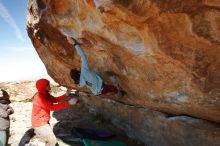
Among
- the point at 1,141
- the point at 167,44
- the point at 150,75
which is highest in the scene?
the point at 167,44

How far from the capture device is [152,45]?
19.4 ft

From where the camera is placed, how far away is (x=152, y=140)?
859 cm

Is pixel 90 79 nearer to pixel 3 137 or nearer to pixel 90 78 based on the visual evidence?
pixel 90 78

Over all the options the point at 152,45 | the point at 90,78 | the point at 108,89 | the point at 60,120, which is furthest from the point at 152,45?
the point at 60,120

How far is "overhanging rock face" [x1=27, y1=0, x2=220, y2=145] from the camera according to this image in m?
5.18

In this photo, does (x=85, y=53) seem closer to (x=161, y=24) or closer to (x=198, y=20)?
(x=161, y=24)

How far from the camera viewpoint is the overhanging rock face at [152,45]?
5.18 metres

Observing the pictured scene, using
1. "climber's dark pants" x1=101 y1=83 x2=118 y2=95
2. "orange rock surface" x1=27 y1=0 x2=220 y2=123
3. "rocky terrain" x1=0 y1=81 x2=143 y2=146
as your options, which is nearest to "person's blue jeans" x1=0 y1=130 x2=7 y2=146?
"rocky terrain" x1=0 y1=81 x2=143 y2=146

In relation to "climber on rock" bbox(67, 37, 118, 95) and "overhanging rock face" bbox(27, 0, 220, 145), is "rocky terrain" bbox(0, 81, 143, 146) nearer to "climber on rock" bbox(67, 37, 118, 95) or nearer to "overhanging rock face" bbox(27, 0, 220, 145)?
"climber on rock" bbox(67, 37, 118, 95)

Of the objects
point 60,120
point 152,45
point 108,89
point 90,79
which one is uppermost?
point 152,45

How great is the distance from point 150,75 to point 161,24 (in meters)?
1.58

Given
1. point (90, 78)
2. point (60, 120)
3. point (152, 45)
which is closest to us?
point (152, 45)

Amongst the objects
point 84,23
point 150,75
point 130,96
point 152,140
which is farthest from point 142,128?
point 84,23

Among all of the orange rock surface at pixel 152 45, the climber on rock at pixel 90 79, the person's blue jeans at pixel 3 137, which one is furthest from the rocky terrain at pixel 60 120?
the orange rock surface at pixel 152 45
